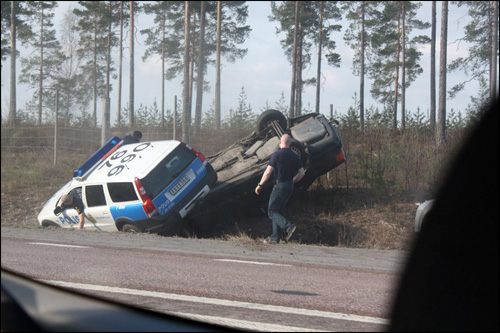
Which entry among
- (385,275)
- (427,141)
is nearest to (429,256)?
(385,275)

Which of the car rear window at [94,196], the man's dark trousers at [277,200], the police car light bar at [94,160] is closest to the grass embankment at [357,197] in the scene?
the man's dark trousers at [277,200]

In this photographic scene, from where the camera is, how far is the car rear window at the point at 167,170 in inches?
426

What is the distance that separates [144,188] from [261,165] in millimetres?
2574

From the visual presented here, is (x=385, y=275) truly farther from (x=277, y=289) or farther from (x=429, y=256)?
(x=429, y=256)

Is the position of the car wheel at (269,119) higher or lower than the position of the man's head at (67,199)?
higher

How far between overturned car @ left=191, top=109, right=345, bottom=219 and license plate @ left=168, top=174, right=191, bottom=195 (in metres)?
0.62

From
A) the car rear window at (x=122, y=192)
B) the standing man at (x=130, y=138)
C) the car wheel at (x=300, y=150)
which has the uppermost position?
the standing man at (x=130, y=138)

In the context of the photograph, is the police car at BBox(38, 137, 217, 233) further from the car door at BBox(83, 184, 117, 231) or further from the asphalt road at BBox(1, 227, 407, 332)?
the asphalt road at BBox(1, 227, 407, 332)

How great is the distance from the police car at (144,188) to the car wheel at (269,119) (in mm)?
2192

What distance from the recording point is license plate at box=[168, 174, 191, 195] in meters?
11.0

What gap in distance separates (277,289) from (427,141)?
1118 cm

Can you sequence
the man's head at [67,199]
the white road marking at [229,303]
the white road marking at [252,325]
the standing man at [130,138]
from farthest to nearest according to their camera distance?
the standing man at [130,138]
the man's head at [67,199]
the white road marking at [229,303]
the white road marking at [252,325]

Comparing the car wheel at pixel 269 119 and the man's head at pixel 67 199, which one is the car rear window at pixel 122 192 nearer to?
the man's head at pixel 67 199

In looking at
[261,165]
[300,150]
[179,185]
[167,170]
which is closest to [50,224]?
[167,170]
